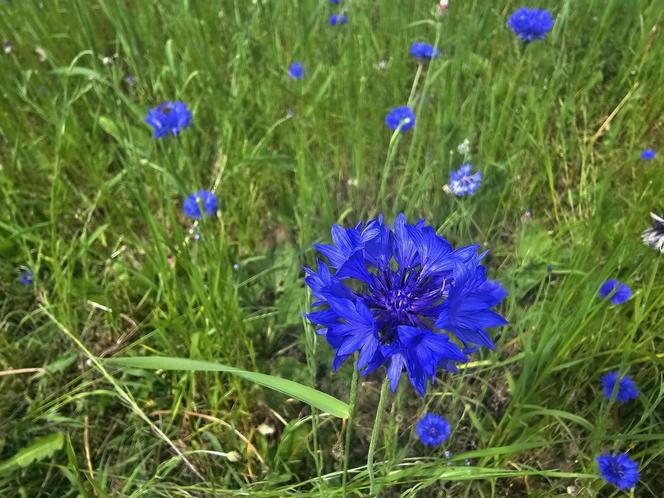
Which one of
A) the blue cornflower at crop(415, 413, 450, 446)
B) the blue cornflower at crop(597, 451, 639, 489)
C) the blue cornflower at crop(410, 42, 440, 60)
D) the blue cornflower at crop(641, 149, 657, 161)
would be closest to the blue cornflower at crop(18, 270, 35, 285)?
the blue cornflower at crop(415, 413, 450, 446)

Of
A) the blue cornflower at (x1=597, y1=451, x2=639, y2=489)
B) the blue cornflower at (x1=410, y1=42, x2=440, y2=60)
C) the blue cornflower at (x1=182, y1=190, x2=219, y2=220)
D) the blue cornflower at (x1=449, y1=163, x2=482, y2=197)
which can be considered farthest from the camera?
the blue cornflower at (x1=410, y1=42, x2=440, y2=60)

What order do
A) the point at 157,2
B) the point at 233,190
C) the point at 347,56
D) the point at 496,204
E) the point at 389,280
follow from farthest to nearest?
the point at 157,2 < the point at 347,56 < the point at 233,190 < the point at 496,204 < the point at 389,280

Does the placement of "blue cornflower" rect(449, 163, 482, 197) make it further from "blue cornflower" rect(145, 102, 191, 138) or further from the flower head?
"blue cornflower" rect(145, 102, 191, 138)

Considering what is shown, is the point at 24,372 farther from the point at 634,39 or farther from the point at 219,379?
the point at 634,39

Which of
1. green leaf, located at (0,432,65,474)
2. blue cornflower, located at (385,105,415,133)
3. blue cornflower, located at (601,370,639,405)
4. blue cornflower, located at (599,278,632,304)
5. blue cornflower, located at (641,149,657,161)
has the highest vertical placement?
blue cornflower, located at (385,105,415,133)

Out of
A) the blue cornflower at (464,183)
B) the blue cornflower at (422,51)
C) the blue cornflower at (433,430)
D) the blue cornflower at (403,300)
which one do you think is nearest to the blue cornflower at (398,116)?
the blue cornflower at (422,51)

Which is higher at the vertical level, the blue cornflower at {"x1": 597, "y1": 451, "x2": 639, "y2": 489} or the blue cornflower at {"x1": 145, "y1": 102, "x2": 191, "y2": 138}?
the blue cornflower at {"x1": 145, "y1": 102, "x2": 191, "y2": 138}

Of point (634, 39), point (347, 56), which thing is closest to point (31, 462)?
point (347, 56)

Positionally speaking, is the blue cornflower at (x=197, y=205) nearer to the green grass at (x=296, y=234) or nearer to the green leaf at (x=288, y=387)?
the green grass at (x=296, y=234)
